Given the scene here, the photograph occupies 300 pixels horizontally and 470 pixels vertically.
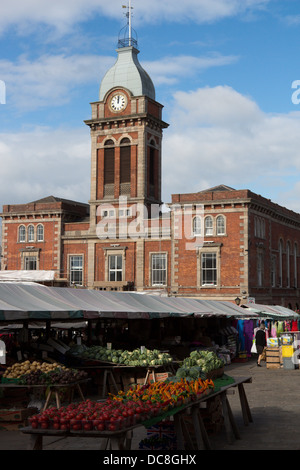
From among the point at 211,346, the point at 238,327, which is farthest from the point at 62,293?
the point at 238,327

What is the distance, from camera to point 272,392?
17609 millimetres

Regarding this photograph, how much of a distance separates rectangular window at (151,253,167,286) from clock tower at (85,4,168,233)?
12.9 ft

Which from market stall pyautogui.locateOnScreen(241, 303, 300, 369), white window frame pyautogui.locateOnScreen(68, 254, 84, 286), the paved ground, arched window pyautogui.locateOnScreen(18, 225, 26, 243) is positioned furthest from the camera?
arched window pyautogui.locateOnScreen(18, 225, 26, 243)

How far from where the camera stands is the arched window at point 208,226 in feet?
152

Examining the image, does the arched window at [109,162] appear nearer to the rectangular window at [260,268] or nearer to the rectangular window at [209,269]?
the rectangular window at [209,269]

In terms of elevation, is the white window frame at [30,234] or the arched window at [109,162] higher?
the arched window at [109,162]

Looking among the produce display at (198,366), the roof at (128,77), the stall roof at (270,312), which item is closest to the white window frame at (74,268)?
the roof at (128,77)

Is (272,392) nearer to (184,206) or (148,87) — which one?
(184,206)

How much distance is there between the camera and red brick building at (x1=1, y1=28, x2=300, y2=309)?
4578 cm

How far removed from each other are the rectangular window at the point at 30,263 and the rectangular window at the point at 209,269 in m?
15.0

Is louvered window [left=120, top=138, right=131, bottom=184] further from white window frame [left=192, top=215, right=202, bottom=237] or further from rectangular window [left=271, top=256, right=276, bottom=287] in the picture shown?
rectangular window [left=271, top=256, right=276, bottom=287]

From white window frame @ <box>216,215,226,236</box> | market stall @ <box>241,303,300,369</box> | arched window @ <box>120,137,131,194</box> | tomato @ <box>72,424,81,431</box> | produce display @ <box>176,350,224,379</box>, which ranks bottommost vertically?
market stall @ <box>241,303,300,369</box>

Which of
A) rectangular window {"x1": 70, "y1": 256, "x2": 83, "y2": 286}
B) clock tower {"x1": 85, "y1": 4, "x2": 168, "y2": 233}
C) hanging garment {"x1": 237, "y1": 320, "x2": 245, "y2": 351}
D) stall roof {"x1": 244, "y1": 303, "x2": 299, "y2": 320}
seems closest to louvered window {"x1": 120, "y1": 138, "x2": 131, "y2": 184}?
clock tower {"x1": 85, "y1": 4, "x2": 168, "y2": 233}
